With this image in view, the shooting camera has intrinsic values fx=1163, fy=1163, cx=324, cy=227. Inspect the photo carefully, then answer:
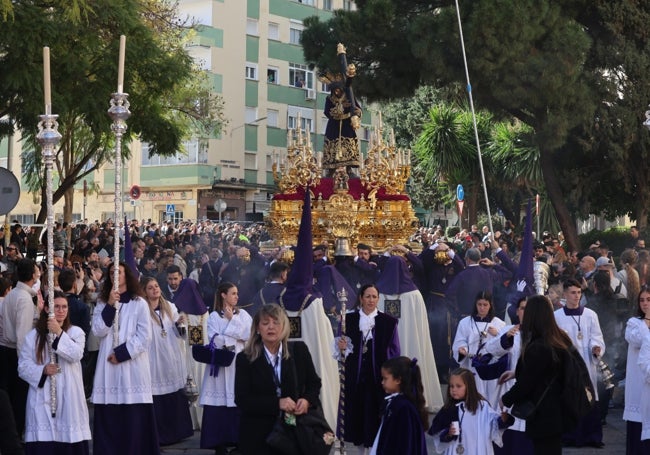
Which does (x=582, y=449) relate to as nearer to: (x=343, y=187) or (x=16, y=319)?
(x=16, y=319)

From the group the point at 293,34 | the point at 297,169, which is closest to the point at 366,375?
the point at 297,169

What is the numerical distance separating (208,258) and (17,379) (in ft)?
28.3

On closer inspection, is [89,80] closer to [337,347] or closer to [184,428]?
[184,428]

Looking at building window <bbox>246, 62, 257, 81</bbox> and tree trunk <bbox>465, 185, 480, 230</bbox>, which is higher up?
building window <bbox>246, 62, 257, 81</bbox>

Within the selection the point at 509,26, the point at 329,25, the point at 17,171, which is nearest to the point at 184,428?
the point at 509,26

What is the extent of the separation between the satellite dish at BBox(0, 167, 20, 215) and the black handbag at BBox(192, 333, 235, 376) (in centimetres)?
320

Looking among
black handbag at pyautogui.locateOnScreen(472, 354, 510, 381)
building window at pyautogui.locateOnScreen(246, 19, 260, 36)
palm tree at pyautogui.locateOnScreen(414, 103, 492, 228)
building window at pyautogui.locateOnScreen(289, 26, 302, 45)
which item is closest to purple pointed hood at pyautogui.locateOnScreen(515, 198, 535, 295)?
black handbag at pyautogui.locateOnScreen(472, 354, 510, 381)

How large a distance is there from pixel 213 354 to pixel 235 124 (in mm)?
41491

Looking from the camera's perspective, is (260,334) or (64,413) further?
(64,413)

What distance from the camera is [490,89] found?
24.7 metres

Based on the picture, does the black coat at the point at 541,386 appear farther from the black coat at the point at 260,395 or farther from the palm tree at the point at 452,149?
the palm tree at the point at 452,149

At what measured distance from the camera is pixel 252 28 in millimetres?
52562

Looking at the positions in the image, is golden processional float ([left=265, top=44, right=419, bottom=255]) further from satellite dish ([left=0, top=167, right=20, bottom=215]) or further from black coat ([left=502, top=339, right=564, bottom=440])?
black coat ([left=502, top=339, right=564, bottom=440])

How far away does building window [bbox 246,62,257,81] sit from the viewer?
52.6 m
